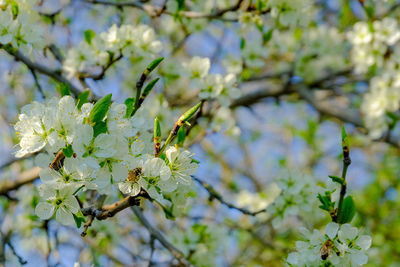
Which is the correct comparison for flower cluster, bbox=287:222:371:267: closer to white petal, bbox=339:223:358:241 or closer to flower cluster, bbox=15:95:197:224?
white petal, bbox=339:223:358:241

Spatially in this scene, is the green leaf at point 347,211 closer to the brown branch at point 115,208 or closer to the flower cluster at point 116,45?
the brown branch at point 115,208

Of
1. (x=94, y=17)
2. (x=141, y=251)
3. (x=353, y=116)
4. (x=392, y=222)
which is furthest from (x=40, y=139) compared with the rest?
(x=392, y=222)

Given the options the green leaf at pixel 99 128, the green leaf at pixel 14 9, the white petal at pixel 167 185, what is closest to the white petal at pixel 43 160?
the green leaf at pixel 99 128

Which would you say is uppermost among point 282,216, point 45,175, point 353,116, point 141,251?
point 353,116

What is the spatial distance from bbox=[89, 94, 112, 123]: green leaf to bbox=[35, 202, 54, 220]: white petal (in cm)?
37

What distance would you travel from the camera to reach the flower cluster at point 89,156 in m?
1.33

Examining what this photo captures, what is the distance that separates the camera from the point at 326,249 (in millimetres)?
1552

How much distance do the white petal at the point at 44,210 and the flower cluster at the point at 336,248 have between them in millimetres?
919

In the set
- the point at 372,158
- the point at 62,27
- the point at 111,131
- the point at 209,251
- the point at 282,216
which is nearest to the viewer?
the point at 111,131

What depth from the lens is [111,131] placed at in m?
1.37

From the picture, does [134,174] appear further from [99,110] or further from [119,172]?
[99,110]

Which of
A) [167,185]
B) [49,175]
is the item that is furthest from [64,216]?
[167,185]

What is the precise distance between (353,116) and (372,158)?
2.49 metres

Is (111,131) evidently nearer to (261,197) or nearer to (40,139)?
(40,139)
